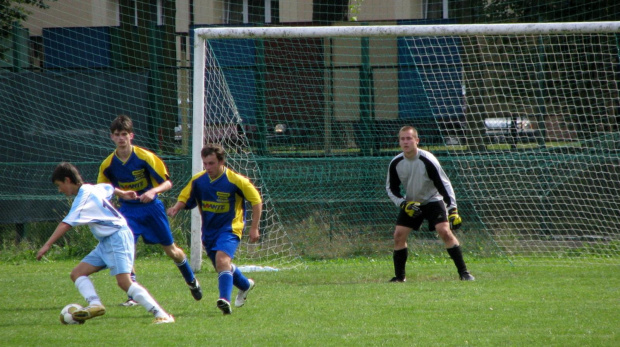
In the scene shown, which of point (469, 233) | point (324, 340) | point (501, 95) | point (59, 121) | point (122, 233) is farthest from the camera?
point (59, 121)

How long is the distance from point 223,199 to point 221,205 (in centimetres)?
6

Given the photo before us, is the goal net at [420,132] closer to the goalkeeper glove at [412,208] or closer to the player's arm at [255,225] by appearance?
the goalkeeper glove at [412,208]

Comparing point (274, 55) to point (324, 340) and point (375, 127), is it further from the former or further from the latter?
point (324, 340)

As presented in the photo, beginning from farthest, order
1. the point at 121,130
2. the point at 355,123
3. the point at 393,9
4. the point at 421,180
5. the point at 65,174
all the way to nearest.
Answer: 1. the point at 393,9
2. the point at 355,123
3. the point at 421,180
4. the point at 121,130
5. the point at 65,174

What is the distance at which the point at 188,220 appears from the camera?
11.4m

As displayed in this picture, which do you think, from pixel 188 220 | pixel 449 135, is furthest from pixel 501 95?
pixel 188 220

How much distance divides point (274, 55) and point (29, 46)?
4.44m

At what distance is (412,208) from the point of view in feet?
26.9

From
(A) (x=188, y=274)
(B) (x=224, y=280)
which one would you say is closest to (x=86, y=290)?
(B) (x=224, y=280)

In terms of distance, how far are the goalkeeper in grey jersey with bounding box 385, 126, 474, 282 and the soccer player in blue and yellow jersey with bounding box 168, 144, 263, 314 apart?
2288mm

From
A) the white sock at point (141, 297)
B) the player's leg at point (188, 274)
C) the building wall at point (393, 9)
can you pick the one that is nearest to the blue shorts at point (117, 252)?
the white sock at point (141, 297)

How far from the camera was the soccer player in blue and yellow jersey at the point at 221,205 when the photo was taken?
254 inches

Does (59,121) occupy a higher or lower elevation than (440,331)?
higher

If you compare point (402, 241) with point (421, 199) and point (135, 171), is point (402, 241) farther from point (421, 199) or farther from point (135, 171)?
point (135, 171)
